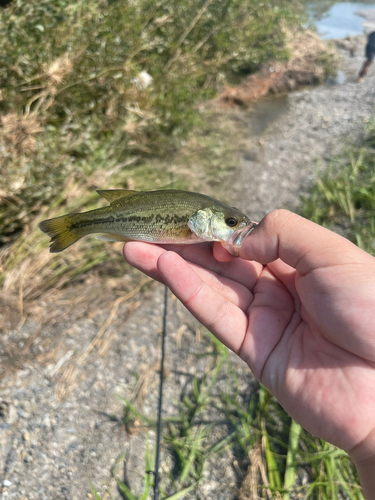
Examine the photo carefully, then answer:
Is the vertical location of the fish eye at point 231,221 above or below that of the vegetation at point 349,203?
above

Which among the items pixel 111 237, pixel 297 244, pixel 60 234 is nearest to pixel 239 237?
pixel 297 244

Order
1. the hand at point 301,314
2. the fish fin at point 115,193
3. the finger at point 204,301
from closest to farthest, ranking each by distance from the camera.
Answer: the hand at point 301,314, the finger at point 204,301, the fish fin at point 115,193

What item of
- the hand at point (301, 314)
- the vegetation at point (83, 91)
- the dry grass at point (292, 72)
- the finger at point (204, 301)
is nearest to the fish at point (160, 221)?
the hand at point (301, 314)

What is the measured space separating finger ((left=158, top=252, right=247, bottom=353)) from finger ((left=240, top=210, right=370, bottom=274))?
44 cm

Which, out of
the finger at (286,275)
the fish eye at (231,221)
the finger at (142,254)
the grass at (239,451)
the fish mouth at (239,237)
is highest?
the fish eye at (231,221)

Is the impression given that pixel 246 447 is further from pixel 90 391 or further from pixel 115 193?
pixel 115 193

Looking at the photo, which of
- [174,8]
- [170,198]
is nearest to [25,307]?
[170,198]

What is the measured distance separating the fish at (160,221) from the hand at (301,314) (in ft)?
0.40

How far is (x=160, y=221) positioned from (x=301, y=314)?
4.19ft

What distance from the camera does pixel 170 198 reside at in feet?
8.20

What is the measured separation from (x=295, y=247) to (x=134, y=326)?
2.97 meters

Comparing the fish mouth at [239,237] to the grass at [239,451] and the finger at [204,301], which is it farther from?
the grass at [239,451]

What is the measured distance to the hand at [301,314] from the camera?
5.99ft

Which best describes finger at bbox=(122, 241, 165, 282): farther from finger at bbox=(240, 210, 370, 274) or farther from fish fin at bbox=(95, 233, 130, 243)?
finger at bbox=(240, 210, 370, 274)
